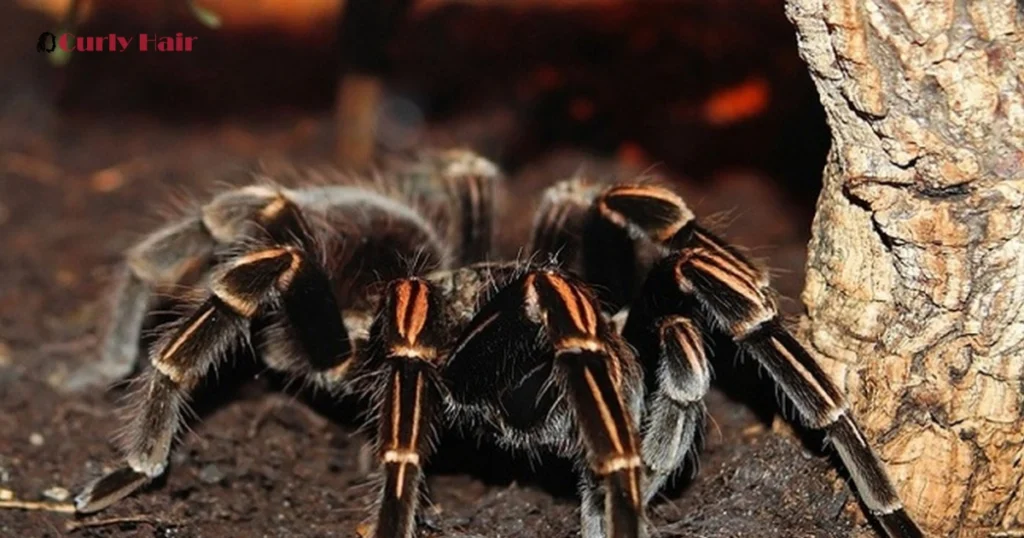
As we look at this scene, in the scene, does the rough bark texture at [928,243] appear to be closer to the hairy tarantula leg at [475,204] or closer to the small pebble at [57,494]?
the hairy tarantula leg at [475,204]

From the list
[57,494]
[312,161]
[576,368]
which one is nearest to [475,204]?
[576,368]

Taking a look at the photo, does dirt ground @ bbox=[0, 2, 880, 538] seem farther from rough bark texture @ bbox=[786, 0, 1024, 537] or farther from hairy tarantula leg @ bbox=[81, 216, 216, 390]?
rough bark texture @ bbox=[786, 0, 1024, 537]

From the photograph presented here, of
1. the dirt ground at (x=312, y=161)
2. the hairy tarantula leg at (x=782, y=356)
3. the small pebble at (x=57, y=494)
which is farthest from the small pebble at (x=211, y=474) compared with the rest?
the hairy tarantula leg at (x=782, y=356)

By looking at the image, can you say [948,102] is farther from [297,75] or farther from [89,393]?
[297,75]

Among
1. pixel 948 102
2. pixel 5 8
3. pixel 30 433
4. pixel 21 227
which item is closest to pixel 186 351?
pixel 30 433

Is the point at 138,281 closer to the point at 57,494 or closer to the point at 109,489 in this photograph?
the point at 57,494
